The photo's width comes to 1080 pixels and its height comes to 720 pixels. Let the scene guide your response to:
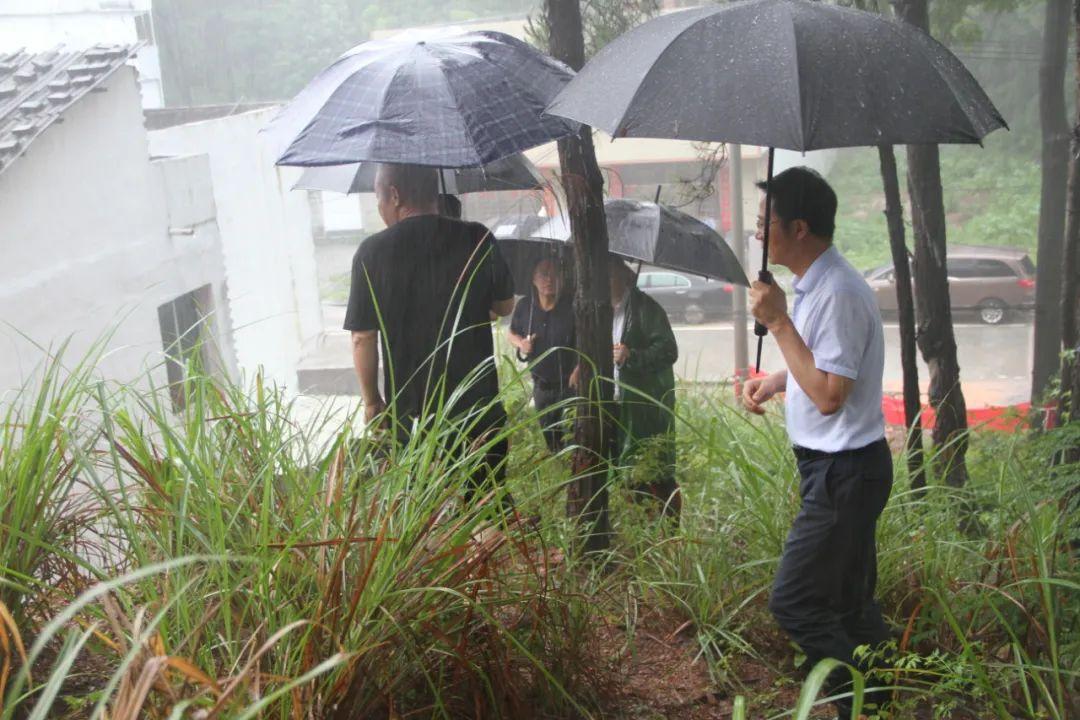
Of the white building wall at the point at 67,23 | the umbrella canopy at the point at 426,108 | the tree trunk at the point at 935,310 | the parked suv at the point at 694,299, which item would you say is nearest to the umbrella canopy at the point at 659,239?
the umbrella canopy at the point at 426,108

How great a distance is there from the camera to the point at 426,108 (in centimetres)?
297

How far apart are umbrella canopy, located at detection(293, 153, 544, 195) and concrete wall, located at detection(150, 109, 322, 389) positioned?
220 inches

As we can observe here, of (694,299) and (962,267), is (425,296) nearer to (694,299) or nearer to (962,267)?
(694,299)

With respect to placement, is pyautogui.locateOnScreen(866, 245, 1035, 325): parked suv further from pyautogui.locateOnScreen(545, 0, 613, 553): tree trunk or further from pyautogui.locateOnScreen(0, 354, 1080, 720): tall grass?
pyautogui.locateOnScreen(0, 354, 1080, 720): tall grass

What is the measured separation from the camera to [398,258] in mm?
2932

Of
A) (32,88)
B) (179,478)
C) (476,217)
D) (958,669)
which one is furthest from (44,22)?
(958,669)

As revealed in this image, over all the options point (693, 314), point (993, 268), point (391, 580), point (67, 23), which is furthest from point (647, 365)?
point (993, 268)

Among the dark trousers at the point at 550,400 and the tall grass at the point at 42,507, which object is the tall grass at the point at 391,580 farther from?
the dark trousers at the point at 550,400

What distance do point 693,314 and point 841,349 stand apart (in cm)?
1298

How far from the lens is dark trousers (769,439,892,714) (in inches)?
91.2

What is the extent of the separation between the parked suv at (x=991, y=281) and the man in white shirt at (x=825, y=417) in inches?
516

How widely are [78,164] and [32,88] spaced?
2.24 feet

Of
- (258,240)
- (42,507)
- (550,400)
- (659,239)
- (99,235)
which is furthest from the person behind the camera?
(258,240)

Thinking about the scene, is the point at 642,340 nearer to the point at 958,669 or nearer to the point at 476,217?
the point at 476,217
